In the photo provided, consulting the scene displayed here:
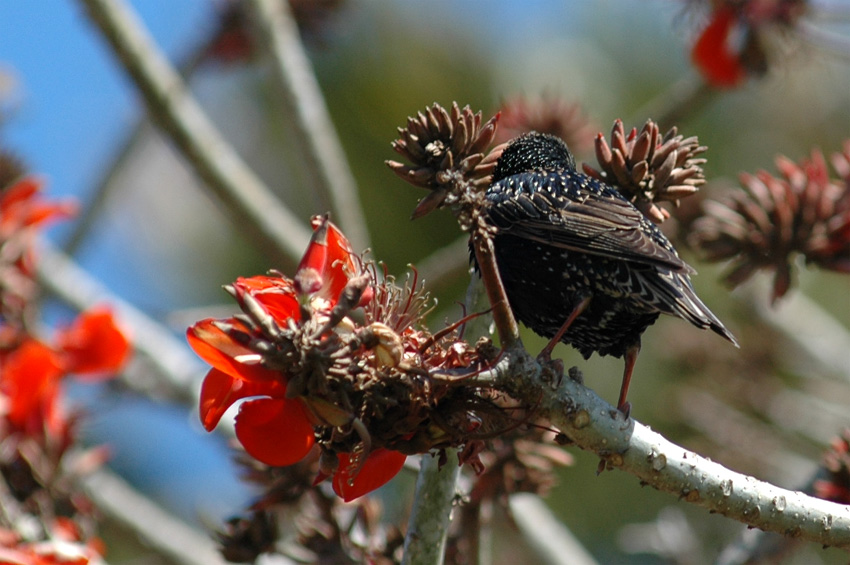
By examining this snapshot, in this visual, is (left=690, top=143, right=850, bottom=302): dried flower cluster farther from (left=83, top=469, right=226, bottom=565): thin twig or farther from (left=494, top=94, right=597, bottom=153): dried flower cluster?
(left=83, top=469, right=226, bottom=565): thin twig

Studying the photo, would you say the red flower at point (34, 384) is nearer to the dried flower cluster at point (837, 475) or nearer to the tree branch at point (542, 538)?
the tree branch at point (542, 538)

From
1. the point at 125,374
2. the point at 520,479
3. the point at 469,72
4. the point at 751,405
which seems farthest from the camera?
the point at 469,72

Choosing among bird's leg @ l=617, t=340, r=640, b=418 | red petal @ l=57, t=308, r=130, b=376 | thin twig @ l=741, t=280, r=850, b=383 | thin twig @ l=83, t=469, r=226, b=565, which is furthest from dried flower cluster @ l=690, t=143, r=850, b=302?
thin twig @ l=83, t=469, r=226, b=565

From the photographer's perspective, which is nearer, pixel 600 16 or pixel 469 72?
pixel 469 72

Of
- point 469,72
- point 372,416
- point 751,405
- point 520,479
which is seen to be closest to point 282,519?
point 520,479

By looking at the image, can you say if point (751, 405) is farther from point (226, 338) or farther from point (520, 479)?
point (226, 338)

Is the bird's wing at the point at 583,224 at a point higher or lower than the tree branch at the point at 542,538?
higher

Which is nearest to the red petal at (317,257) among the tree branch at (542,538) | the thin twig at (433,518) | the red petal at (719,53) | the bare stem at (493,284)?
the bare stem at (493,284)
